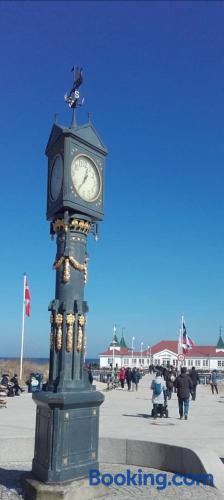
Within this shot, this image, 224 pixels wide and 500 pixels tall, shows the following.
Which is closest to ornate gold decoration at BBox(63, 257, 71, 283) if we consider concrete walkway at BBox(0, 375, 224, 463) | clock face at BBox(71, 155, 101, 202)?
clock face at BBox(71, 155, 101, 202)

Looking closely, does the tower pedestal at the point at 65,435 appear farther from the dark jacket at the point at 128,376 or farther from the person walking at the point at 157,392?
the dark jacket at the point at 128,376

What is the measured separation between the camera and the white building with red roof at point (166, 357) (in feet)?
314

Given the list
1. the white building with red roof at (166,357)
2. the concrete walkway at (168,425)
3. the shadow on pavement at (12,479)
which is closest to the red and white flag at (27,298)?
the concrete walkway at (168,425)

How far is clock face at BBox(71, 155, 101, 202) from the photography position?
7867 millimetres

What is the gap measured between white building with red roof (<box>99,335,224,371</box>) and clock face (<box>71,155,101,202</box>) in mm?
86162

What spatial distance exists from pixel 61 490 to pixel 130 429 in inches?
282

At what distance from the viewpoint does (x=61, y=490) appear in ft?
22.3

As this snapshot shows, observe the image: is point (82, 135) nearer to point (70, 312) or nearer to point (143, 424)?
point (70, 312)

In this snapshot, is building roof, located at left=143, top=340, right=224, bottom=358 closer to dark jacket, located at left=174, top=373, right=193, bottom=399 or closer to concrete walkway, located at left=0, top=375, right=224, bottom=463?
concrete walkway, located at left=0, top=375, right=224, bottom=463

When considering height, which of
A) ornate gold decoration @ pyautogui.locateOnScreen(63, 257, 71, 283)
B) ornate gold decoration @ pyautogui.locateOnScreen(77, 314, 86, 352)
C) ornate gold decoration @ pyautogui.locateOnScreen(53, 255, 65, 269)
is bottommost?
ornate gold decoration @ pyautogui.locateOnScreen(77, 314, 86, 352)

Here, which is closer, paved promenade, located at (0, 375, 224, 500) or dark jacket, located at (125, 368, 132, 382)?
paved promenade, located at (0, 375, 224, 500)

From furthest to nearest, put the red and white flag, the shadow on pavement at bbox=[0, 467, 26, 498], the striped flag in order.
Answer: the striped flag, the red and white flag, the shadow on pavement at bbox=[0, 467, 26, 498]

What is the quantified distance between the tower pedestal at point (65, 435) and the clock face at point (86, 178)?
2944 millimetres

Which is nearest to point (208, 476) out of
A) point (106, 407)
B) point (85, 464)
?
point (85, 464)
